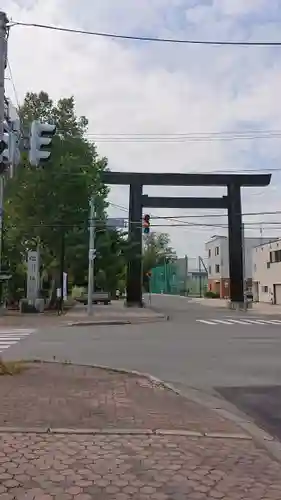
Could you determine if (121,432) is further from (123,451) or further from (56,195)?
(56,195)

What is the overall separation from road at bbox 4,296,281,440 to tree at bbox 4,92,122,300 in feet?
53.3

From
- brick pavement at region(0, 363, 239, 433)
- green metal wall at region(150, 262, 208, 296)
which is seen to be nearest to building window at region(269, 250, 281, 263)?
brick pavement at region(0, 363, 239, 433)

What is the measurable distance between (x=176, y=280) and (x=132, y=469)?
115803 millimetres

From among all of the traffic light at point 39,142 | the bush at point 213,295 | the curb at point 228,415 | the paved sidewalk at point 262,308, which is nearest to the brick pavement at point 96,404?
the curb at point 228,415

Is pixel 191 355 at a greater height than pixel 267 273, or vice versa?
pixel 267 273

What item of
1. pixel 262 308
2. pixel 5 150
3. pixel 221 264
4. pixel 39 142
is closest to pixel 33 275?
pixel 262 308

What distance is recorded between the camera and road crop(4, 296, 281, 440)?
950 cm

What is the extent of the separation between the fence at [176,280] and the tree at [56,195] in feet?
250

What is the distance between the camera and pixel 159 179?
146 ft

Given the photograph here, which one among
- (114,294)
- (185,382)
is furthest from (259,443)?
(114,294)

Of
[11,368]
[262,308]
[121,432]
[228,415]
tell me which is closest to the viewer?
[121,432]

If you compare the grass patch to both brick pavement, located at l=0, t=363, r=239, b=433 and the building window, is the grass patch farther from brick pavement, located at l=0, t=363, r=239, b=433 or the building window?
the building window

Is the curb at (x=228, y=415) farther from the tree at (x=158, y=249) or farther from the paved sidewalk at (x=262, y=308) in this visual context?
the tree at (x=158, y=249)

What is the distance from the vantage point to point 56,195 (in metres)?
35.4
